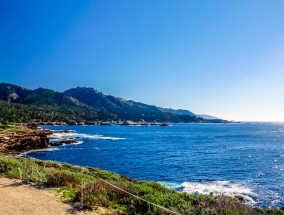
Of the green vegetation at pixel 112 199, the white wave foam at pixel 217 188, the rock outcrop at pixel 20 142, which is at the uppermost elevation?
the green vegetation at pixel 112 199

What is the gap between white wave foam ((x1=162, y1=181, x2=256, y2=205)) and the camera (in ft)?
117

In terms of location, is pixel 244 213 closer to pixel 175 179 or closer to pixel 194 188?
pixel 194 188

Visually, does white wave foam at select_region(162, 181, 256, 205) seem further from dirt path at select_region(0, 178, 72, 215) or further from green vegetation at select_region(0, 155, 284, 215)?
dirt path at select_region(0, 178, 72, 215)

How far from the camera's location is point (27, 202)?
1131 centimetres

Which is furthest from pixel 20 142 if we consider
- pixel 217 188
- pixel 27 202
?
pixel 27 202

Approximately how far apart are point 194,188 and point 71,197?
28472 mm

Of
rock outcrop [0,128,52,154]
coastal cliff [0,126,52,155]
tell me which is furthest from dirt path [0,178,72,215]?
rock outcrop [0,128,52,154]

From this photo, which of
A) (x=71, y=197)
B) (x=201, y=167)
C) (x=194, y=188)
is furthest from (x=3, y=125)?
(x=71, y=197)

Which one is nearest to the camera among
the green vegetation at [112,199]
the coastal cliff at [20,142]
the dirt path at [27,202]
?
the dirt path at [27,202]

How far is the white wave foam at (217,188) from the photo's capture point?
3556cm

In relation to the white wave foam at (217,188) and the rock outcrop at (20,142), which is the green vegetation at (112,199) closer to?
the white wave foam at (217,188)

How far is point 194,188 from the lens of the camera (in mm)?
38000

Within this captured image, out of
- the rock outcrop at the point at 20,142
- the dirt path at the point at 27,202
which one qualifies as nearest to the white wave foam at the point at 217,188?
the dirt path at the point at 27,202

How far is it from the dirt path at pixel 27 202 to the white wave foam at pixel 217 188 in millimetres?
25772
